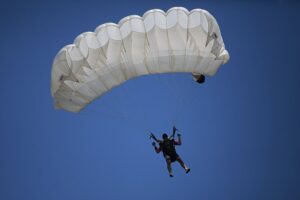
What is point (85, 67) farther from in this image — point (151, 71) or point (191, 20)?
point (191, 20)

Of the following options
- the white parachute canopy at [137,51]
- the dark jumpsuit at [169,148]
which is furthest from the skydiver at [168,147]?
the white parachute canopy at [137,51]

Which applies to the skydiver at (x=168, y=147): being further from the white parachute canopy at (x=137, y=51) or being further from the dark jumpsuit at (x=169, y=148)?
the white parachute canopy at (x=137, y=51)

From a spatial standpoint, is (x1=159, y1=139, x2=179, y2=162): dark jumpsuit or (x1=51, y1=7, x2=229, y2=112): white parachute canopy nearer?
(x1=51, y1=7, x2=229, y2=112): white parachute canopy

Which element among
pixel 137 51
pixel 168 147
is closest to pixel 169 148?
pixel 168 147

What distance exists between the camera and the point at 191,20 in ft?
57.2

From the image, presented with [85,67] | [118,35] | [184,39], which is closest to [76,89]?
[85,67]

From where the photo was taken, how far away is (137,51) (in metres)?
17.8

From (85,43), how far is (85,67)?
0.72 metres

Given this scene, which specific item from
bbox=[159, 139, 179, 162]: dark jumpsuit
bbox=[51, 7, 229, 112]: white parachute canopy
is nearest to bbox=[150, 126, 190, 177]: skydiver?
bbox=[159, 139, 179, 162]: dark jumpsuit

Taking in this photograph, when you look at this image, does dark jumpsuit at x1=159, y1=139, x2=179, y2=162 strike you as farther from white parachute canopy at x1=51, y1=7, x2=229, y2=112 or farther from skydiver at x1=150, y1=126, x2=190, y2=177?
white parachute canopy at x1=51, y1=7, x2=229, y2=112

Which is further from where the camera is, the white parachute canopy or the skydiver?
the skydiver

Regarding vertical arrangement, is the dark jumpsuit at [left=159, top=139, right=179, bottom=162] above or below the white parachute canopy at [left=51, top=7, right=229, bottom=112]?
below

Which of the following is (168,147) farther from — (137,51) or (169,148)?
(137,51)

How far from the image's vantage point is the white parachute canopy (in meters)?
17.3
